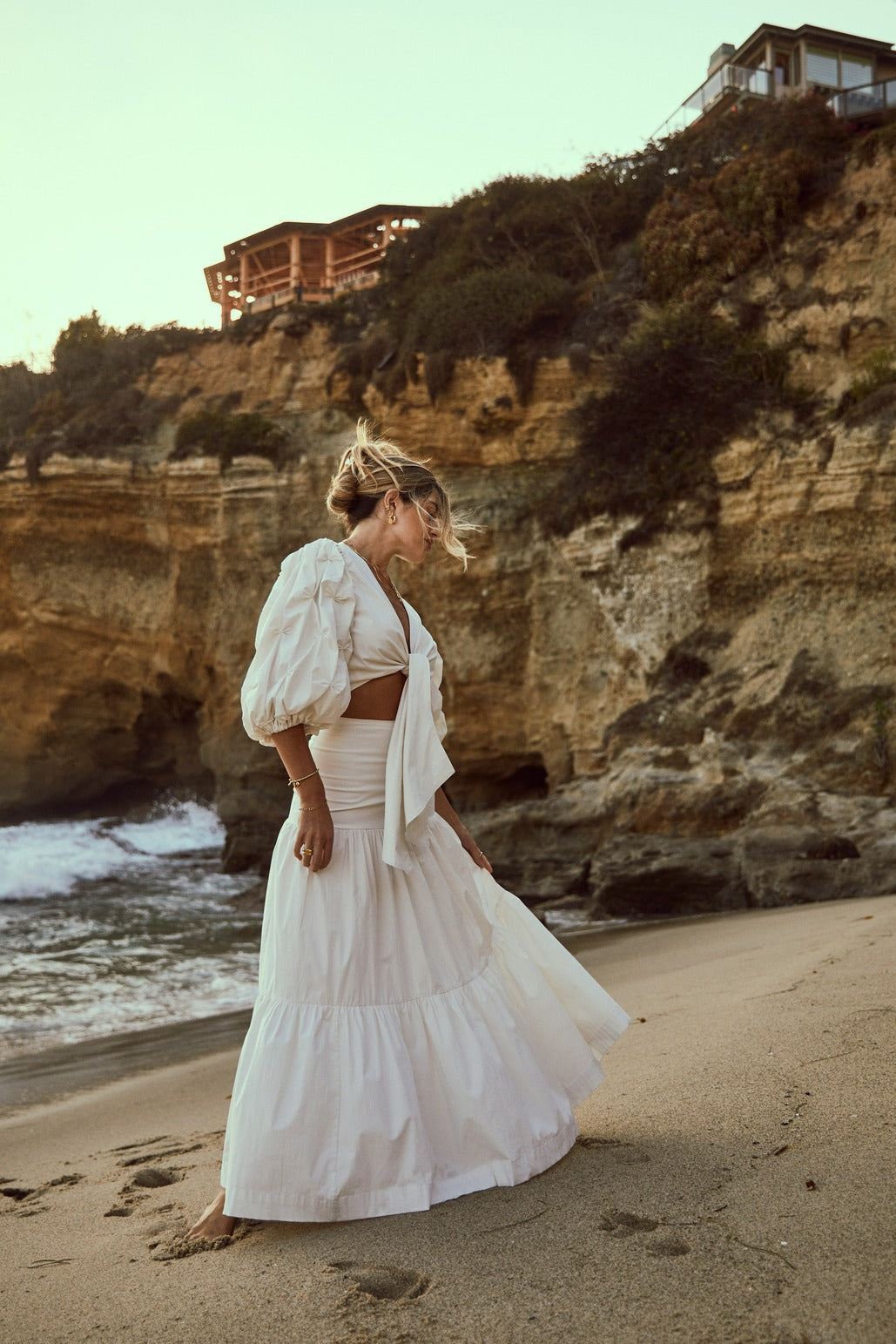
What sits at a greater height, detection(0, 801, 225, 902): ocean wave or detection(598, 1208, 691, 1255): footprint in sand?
detection(598, 1208, 691, 1255): footprint in sand

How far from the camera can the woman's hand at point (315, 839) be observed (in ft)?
8.77

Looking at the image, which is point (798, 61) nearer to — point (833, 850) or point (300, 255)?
point (300, 255)

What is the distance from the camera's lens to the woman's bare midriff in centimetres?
285

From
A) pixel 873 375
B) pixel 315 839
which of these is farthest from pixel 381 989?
pixel 873 375

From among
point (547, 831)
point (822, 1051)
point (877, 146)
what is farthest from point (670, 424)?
point (822, 1051)

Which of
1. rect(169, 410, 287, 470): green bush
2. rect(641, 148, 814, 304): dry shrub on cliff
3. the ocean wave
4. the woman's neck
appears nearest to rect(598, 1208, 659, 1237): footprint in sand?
the woman's neck

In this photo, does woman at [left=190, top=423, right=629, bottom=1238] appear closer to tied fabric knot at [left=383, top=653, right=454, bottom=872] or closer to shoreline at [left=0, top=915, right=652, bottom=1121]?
tied fabric knot at [left=383, top=653, right=454, bottom=872]

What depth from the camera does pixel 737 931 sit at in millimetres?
7145

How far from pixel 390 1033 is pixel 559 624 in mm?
11202

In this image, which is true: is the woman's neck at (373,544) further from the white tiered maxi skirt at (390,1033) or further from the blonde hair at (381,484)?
the white tiered maxi skirt at (390,1033)


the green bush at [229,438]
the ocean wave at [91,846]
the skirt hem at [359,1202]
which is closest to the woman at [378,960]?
the skirt hem at [359,1202]

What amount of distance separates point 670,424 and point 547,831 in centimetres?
472

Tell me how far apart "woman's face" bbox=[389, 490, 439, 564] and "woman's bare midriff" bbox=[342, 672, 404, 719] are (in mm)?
343

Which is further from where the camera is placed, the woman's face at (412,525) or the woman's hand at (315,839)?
the woman's face at (412,525)
